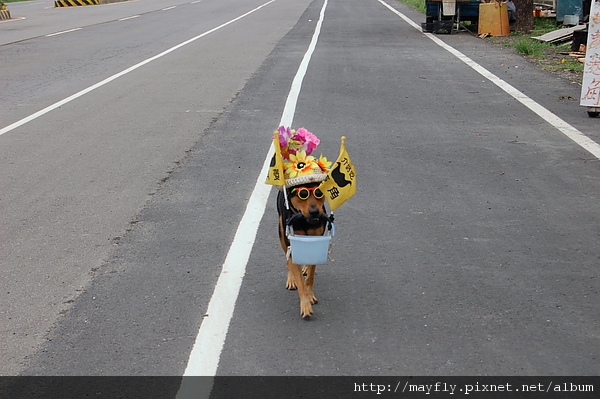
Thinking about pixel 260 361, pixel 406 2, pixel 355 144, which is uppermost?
pixel 260 361

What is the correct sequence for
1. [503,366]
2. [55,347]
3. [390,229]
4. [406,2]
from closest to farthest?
[503,366], [55,347], [390,229], [406,2]

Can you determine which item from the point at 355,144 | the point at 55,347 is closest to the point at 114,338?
the point at 55,347

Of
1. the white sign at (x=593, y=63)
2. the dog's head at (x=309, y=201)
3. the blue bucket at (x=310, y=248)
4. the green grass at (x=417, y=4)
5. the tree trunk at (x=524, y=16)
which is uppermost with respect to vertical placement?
the dog's head at (x=309, y=201)

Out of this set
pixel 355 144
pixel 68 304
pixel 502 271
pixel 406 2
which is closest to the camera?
pixel 68 304

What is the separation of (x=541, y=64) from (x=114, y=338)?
13.2 m

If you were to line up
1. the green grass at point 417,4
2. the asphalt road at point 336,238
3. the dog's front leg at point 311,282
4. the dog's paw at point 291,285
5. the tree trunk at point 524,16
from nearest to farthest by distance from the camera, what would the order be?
1. the asphalt road at point 336,238
2. the dog's front leg at point 311,282
3. the dog's paw at point 291,285
4. the tree trunk at point 524,16
5. the green grass at point 417,4

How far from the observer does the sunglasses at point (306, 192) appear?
448 cm

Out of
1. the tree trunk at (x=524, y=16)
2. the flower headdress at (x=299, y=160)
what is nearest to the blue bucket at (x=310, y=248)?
the flower headdress at (x=299, y=160)

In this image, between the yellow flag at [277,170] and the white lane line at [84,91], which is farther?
the white lane line at [84,91]

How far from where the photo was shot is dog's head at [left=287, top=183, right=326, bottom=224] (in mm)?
4465

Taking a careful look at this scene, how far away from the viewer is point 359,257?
5.64m

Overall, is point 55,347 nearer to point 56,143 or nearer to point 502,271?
point 502,271

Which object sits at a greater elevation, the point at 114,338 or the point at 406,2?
the point at 114,338

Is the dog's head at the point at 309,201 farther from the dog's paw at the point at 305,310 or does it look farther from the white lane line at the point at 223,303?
the white lane line at the point at 223,303
